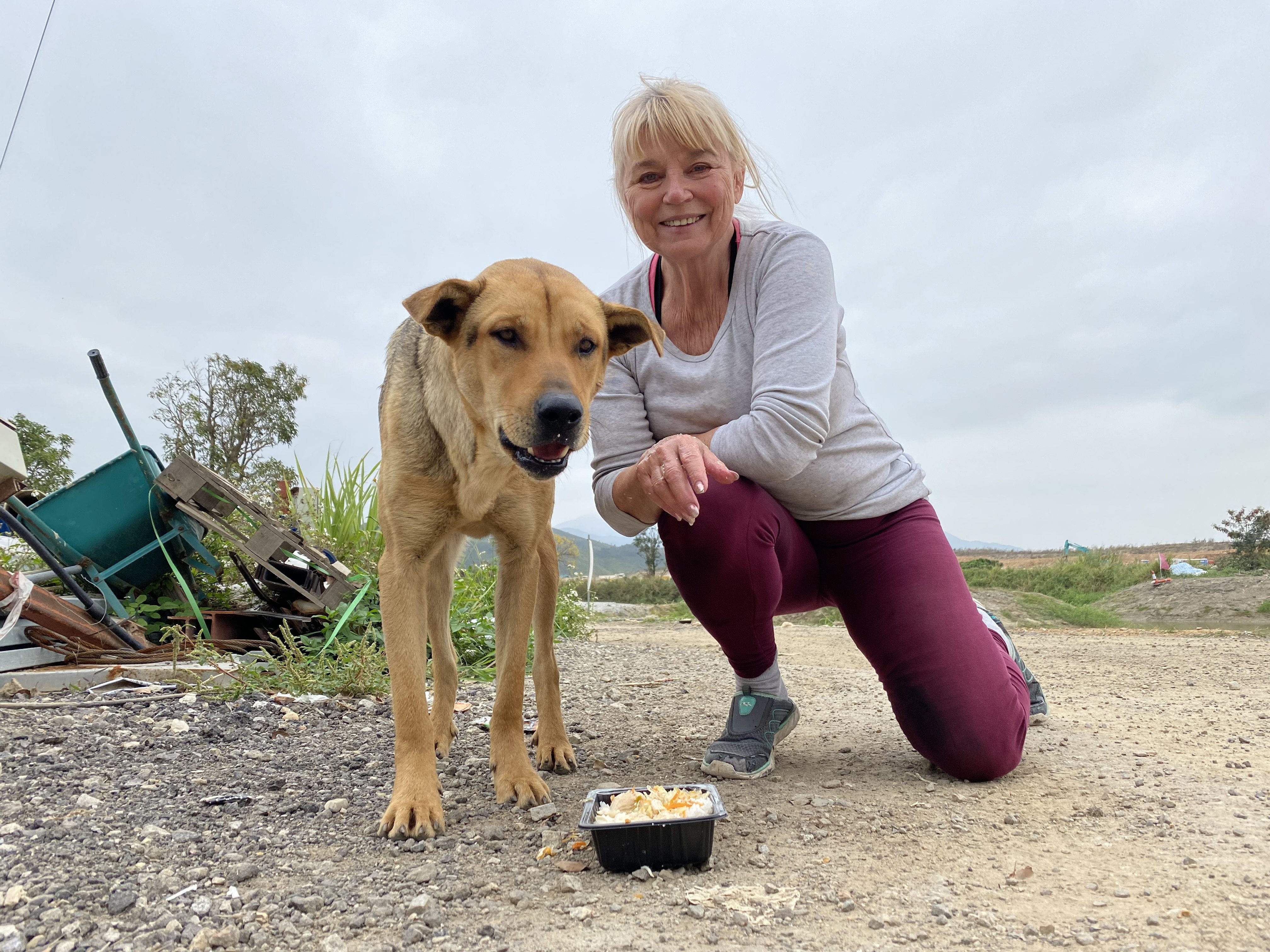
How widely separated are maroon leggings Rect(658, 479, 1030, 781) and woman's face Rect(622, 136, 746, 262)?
0.93 meters

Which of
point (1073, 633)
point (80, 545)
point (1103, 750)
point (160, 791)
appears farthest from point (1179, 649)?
point (80, 545)

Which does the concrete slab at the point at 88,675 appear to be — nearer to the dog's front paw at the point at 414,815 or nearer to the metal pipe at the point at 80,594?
the metal pipe at the point at 80,594

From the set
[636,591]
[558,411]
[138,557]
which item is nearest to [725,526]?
[558,411]

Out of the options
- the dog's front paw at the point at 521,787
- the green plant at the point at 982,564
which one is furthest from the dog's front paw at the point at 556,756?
the green plant at the point at 982,564

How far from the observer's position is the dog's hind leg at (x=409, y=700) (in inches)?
96.8

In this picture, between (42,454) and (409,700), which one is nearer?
(409,700)

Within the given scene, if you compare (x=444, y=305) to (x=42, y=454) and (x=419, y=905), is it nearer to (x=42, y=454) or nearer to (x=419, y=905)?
(x=419, y=905)

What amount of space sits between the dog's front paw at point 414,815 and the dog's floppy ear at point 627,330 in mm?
1591

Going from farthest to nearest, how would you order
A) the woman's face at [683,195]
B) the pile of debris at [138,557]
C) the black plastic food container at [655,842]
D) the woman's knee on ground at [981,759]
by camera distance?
the pile of debris at [138,557] → the woman's face at [683,195] → the woman's knee on ground at [981,759] → the black plastic food container at [655,842]

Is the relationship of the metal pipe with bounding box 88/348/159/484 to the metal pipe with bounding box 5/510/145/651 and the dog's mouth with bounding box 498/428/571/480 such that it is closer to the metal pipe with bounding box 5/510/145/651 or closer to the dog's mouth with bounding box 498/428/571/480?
the metal pipe with bounding box 5/510/145/651

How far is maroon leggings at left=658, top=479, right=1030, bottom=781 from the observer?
114 inches

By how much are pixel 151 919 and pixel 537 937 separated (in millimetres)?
896

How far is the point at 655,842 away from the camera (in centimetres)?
210

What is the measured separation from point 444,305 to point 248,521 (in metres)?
3.60
